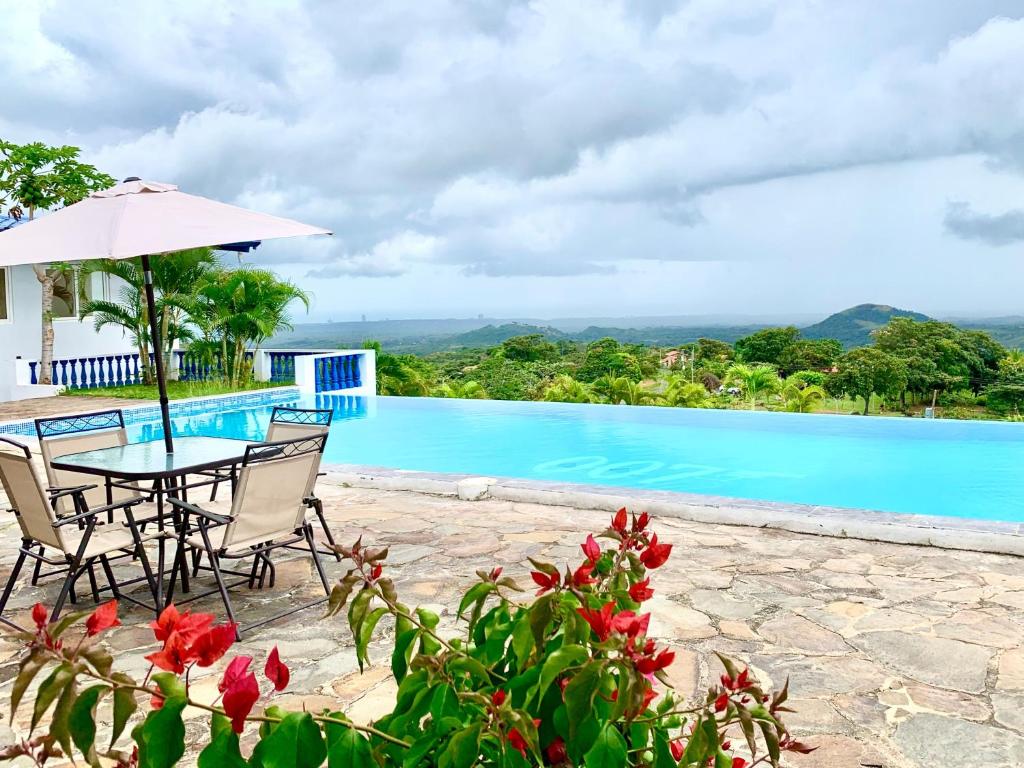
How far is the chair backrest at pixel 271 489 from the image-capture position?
4.14 metres

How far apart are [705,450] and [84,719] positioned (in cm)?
1116

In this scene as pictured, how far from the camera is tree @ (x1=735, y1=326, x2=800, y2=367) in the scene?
78.3 feet

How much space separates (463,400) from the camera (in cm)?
1598

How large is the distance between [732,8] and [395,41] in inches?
503

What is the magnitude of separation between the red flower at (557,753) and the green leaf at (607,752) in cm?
16

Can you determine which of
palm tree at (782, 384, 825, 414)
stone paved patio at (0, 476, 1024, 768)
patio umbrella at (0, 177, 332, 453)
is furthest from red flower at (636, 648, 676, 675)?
palm tree at (782, 384, 825, 414)

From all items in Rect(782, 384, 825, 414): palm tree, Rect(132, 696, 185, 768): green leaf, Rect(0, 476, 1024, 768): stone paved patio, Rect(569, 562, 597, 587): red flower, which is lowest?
Rect(782, 384, 825, 414): palm tree

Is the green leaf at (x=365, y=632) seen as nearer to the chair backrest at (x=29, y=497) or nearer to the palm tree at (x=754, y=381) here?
the chair backrest at (x=29, y=497)

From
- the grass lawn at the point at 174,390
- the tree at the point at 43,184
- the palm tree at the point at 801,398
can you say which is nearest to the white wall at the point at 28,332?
the tree at the point at 43,184

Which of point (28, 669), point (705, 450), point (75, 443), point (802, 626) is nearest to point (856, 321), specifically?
point (705, 450)

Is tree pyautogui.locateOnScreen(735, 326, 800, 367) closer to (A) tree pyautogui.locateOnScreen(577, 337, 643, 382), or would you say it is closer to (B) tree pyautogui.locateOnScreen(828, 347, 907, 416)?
(A) tree pyautogui.locateOnScreen(577, 337, 643, 382)

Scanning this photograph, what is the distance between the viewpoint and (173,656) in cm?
98

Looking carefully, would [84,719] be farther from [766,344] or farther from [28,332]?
[766,344]

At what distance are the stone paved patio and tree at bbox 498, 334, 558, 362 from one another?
1910 centimetres
